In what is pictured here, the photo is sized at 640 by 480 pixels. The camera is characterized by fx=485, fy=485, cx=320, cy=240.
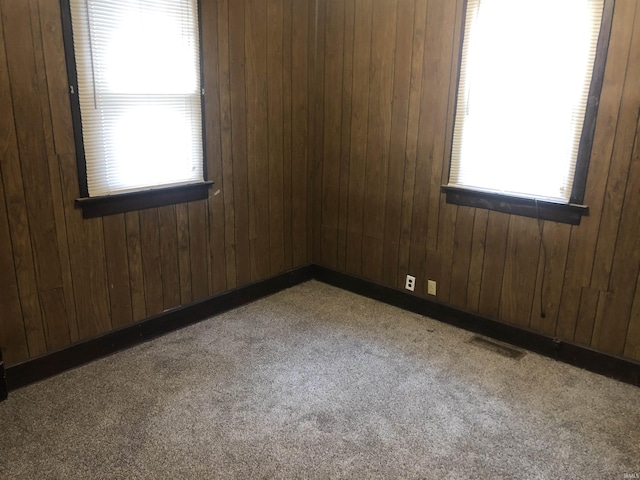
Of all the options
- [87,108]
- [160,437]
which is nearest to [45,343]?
[160,437]

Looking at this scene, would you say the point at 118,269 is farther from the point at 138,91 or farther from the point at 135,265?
the point at 138,91

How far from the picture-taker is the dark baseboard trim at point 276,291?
2.64 m

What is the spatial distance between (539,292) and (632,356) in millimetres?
574

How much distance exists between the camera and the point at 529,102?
9.06ft

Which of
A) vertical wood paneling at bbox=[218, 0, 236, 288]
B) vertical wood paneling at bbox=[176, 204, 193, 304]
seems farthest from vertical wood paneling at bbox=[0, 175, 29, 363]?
vertical wood paneling at bbox=[218, 0, 236, 288]

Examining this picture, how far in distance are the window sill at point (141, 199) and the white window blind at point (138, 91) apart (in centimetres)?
4

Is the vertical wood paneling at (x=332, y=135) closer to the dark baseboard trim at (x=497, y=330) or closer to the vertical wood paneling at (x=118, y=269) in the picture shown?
the dark baseboard trim at (x=497, y=330)

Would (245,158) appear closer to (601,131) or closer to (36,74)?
(36,74)

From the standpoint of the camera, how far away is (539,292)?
9.67ft

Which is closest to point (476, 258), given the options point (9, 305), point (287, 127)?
point (287, 127)

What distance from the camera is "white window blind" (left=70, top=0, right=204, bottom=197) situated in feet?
8.37

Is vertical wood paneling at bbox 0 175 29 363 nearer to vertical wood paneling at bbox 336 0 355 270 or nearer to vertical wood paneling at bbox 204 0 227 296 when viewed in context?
vertical wood paneling at bbox 204 0 227 296

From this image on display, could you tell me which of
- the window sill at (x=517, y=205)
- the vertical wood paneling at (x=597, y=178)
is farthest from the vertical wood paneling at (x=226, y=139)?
the vertical wood paneling at (x=597, y=178)

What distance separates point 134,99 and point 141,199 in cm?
57
